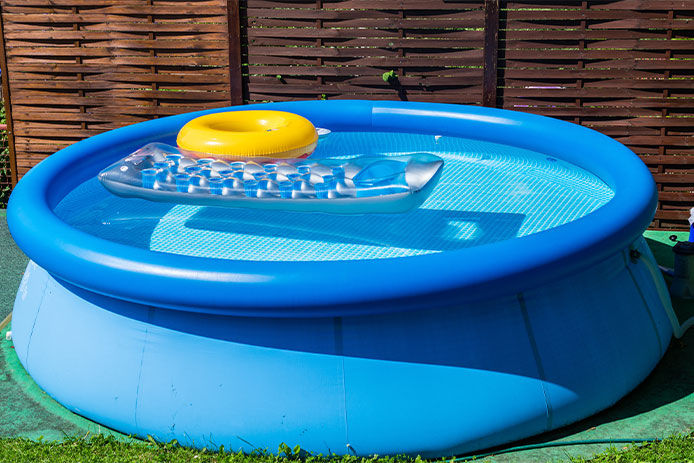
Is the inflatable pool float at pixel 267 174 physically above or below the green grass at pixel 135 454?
above

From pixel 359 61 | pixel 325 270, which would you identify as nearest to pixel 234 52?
pixel 359 61

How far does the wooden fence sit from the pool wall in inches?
117

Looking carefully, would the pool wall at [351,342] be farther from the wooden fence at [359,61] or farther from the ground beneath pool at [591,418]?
the wooden fence at [359,61]

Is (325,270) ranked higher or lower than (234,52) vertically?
lower

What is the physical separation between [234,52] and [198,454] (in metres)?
4.27

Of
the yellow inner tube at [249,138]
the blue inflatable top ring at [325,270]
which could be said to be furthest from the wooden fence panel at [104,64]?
the blue inflatable top ring at [325,270]

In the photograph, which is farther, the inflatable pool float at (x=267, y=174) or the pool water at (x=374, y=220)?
the pool water at (x=374, y=220)

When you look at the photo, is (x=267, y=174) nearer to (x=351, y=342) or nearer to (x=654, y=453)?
(x=351, y=342)

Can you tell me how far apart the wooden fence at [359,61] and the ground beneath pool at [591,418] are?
2682mm

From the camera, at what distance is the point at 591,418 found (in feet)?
12.9

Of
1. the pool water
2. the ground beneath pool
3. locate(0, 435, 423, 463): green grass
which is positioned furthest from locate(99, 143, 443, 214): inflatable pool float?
locate(0, 435, 423, 463): green grass

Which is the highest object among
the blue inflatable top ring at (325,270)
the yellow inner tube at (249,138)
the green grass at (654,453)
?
the yellow inner tube at (249,138)

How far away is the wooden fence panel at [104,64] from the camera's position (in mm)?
7211

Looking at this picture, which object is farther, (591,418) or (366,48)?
(366,48)
